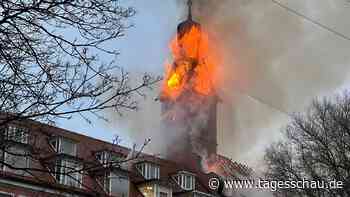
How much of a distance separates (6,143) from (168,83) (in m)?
56.3

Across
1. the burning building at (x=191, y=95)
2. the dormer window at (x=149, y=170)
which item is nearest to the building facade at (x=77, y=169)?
the dormer window at (x=149, y=170)

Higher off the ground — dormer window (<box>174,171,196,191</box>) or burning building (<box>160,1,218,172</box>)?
burning building (<box>160,1,218,172</box>)

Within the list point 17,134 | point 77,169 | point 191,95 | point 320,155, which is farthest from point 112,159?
point 191,95

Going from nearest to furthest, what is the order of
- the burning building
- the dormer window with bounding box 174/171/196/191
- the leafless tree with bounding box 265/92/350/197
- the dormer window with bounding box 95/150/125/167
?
1. the dormer window with bounding box 95/150/125/167
2. the leafless tree with bounding box 265/92/350/197
3. the dormer window with bounding box 174/171/196/191
4. the burning building

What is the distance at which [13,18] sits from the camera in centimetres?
1152

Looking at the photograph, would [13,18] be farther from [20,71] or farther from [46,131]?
[46,131]

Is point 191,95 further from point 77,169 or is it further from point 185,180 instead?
point 77,169

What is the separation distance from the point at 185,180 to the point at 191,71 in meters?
25.7

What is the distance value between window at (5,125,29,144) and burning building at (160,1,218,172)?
5342cm

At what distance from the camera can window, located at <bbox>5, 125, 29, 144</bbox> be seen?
11906mm

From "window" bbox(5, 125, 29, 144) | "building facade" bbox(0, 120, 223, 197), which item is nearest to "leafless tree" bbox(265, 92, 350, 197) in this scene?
"building facade" bbox(0, 120, 223, 197)

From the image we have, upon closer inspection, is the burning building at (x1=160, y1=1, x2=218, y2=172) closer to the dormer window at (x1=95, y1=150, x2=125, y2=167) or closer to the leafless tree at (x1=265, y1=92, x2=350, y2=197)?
the leafless tree at (x1=265, y1=92, x2=350, y2=197)

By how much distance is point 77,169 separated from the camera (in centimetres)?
1191

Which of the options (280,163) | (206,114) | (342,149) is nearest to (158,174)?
(280,163)
